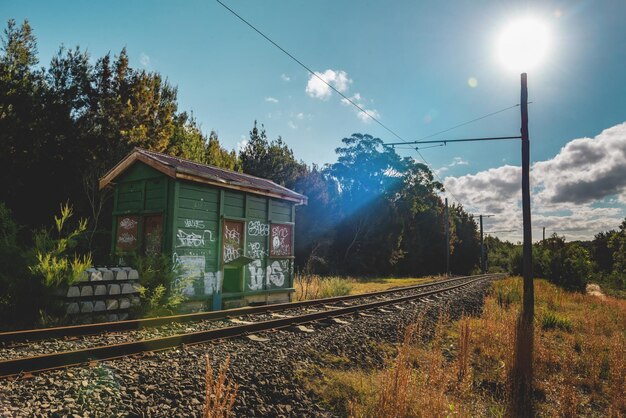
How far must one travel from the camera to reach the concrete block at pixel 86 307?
6671 mm

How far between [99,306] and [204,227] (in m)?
3.31

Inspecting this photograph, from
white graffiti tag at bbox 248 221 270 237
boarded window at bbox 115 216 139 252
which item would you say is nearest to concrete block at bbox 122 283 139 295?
boarded window at bbox 115 216 139 252

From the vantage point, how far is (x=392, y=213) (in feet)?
129

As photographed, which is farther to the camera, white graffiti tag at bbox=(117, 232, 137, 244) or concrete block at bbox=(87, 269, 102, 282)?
white graffiti tag at bbox=(117, 232, 137, 244)

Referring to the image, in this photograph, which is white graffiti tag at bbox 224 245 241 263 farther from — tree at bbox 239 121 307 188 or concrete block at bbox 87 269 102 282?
tree at bbox 239 121 307 188

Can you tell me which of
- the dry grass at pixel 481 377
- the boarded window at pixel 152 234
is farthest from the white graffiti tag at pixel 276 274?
the dry grass at pixel 481 377

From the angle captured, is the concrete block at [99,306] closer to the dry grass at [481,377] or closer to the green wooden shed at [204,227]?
the green wooden shed at [204,227]

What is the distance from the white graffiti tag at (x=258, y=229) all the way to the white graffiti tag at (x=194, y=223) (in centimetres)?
165

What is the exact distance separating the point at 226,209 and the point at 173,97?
22.9 metres

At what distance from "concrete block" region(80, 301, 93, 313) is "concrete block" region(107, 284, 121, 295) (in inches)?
14.7

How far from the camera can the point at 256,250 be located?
11.1 metres

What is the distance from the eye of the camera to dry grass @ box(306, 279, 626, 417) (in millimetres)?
3650

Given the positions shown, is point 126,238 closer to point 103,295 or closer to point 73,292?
point 103,295

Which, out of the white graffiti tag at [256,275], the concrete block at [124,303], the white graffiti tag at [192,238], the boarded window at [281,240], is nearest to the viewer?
the concrete block at [124,303]
